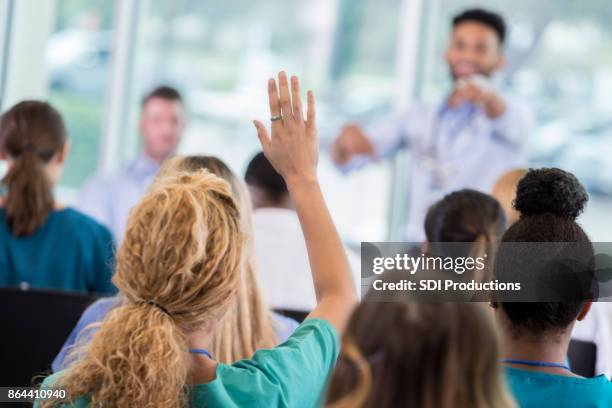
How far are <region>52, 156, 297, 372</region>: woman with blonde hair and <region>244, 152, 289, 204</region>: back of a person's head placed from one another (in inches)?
33.4

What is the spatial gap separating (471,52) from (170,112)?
1414 millimetres

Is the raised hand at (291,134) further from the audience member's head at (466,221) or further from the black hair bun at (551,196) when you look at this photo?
the audience member's head at (466,221)

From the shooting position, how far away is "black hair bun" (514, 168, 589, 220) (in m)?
1.75

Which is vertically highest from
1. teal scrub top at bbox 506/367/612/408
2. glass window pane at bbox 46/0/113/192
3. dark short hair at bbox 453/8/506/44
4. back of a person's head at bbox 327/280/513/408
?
glass window pane at bbox 46/0/113/192

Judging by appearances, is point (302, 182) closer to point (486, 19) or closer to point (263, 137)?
point (263, 137)

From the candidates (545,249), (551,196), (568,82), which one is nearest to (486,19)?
(568,82)

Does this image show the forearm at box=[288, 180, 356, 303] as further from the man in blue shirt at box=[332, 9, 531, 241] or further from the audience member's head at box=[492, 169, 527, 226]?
the man in blue shirt at box=[332, 9, 531, 241]

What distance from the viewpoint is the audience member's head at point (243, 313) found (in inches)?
75.3

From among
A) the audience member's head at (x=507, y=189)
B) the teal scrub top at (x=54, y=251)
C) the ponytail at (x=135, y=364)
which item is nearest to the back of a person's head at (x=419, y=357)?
the ponytail at (x=135, y=364)

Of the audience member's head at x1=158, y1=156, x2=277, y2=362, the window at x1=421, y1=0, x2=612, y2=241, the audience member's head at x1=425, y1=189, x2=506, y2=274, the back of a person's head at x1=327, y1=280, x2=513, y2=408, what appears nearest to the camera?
the back of a person's head at x1=327, y1=280, x2=513, y2=408

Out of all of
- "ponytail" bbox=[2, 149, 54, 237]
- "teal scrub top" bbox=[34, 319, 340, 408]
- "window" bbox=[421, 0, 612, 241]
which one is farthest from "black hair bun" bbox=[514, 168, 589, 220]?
"window" bbox=[421, 0, 612, 241]

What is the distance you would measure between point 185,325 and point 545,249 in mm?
617

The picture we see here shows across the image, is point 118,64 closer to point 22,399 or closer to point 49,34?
point 49,34

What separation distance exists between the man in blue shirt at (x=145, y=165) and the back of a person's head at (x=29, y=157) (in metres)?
1.48
